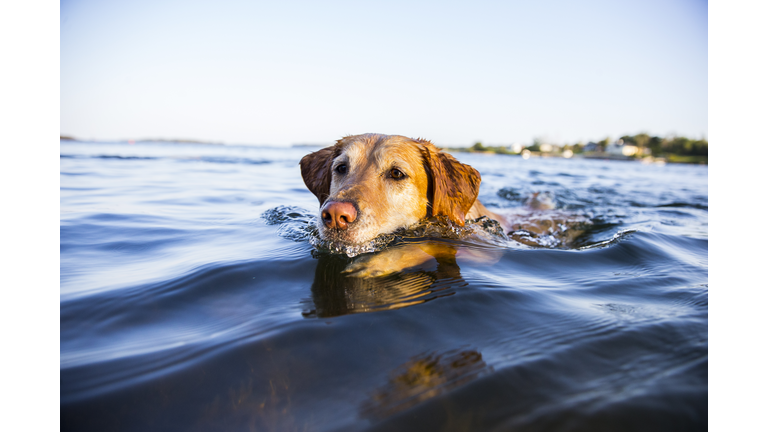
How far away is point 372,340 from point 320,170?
3187mm

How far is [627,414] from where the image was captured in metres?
1.51

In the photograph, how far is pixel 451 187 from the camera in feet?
14.4

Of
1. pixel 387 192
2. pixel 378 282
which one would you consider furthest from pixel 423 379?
pixel 387 192

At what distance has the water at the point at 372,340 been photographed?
1.54m

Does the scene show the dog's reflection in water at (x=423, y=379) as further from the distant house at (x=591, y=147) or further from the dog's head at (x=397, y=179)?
the distant house at (x=591, y=147)

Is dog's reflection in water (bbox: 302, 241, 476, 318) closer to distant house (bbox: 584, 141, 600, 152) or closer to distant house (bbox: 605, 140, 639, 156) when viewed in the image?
distant house (bbox: 605, 140, 639, 156)

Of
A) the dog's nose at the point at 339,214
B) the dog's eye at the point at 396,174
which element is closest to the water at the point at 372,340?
the dog's nose at the point at 339,214

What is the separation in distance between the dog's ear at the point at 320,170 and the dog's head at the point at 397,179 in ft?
0.04

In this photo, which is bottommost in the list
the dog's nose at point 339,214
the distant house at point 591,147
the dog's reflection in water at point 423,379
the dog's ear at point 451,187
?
the dog's reflection in water at point 423,379

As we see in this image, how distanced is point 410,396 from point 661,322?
68.4 inches

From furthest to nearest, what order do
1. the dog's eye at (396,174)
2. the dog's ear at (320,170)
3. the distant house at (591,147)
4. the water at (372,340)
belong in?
1. the distant house at (591,147)
2. the dog's ear at (320,170)
3. the dog's eye at (396,174)
4. the water at (372,340)

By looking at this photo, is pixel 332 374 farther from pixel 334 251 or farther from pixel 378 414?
pixel 334 251

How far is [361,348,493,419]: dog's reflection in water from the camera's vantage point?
1568 mm

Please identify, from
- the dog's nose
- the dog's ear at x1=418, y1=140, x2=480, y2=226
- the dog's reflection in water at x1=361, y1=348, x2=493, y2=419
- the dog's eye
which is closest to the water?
the dog's reflection in water at x1=361, y1=348, x2=493, y2=419
